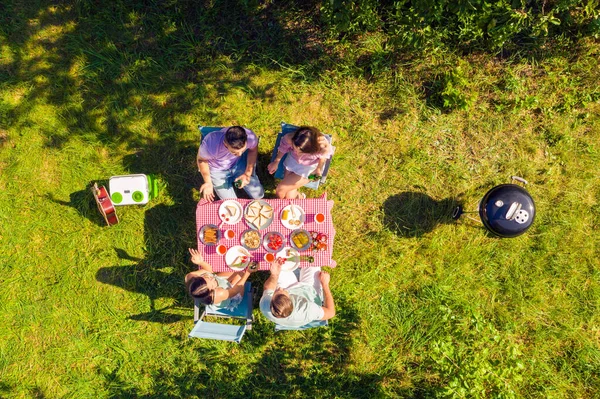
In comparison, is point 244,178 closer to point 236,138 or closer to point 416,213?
point 236,138

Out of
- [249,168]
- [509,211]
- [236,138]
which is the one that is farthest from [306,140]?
[509,211]

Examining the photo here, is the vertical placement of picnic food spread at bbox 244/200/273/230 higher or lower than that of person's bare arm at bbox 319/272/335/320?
higher

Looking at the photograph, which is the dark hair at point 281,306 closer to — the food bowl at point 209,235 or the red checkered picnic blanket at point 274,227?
the red checkered picnic blanket at point 274,227

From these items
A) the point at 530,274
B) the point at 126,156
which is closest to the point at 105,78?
the point at 126,156

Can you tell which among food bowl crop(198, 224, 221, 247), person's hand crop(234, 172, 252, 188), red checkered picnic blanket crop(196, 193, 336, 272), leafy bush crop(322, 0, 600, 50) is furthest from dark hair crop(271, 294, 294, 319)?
leafy bush crop(322, 0, 600, 50)

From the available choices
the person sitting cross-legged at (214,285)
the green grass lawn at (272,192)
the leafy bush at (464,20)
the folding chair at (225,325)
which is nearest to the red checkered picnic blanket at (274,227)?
the person sitting cross-legged at (214,285)

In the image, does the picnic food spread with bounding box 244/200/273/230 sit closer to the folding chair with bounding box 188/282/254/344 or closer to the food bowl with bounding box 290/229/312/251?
the food bowl with bounding box 290/229/312/251
